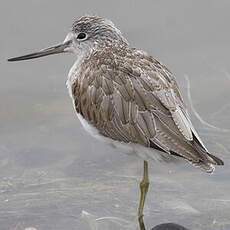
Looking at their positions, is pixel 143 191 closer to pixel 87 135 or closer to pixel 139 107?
pixel 139 107

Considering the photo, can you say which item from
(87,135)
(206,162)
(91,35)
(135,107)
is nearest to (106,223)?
(135,107)

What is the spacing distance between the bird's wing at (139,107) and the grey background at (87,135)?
656 millimetres

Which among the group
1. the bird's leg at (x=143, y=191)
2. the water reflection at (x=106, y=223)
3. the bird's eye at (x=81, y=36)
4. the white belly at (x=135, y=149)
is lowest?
the water reflection at (x=106, y=223)

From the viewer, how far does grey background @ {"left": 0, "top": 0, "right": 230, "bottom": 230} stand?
23.9ft

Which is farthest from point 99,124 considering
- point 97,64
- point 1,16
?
point 1,16

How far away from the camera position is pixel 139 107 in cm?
637

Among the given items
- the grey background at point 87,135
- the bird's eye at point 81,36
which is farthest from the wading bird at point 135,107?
the grey background at point 87,135

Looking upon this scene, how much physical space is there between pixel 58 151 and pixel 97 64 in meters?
1.88

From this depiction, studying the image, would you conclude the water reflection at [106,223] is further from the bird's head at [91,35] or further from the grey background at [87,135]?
the bird's head at [91,35]

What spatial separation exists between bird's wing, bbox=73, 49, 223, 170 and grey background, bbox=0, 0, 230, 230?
66cm

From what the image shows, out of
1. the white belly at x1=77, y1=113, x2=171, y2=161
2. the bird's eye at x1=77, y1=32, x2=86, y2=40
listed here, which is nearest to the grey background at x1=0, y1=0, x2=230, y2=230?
the white belly at x1=77, y1=113, x2=171, y2=161

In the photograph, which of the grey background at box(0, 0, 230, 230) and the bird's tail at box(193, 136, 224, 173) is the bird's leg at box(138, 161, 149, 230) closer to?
the grey background at box(0, 0, 230, 230)

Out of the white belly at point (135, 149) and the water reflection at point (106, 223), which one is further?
the water reflection at point (106, 223)

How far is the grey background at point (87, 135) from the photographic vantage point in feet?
23.9
